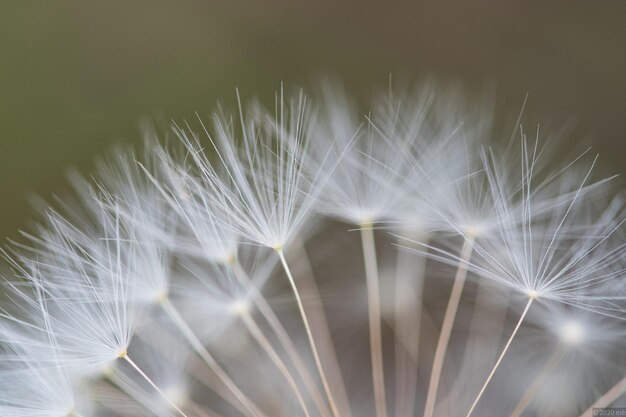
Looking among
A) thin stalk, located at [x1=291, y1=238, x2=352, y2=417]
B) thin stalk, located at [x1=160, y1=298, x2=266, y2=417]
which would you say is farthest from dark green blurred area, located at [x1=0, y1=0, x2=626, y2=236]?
thin stalk, located at [x1=160, y1=298, x2=266, y2=417]

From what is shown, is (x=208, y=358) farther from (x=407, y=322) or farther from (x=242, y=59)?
(x=242, y=59)

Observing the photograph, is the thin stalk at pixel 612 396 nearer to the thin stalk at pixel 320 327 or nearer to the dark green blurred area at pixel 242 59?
the thin stalk at pixel 320 327

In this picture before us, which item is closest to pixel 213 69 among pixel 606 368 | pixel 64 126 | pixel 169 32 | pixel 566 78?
pixel 169 32

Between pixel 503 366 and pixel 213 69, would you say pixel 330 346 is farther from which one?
pixel 213 69

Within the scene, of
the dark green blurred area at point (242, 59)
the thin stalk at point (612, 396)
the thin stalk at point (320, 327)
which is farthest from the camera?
the dark green blurred area at point (242, 59)

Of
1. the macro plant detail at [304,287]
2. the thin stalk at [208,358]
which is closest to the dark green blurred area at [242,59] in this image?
the macro plant detail at [304,287]

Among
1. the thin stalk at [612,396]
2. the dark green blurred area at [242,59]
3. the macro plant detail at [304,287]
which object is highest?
the dark green blurred area at [242,59]

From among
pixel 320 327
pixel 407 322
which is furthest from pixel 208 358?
pixel 407 322
